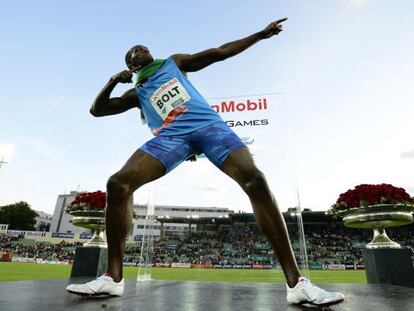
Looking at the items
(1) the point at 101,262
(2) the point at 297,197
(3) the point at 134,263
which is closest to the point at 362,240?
(3) the point at 134,263

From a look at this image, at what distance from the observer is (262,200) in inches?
100.0

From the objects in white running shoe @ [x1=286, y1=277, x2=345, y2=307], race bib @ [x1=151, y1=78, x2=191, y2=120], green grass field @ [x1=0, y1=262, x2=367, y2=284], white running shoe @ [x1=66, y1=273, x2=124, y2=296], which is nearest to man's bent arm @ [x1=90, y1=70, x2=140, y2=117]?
race bib @ [x1=151, y1=78, x2=191, y2=120]

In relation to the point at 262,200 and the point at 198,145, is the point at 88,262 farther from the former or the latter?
the point at 262,200

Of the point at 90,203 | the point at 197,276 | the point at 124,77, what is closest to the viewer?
the point at 124,77

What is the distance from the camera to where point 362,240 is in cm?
3581

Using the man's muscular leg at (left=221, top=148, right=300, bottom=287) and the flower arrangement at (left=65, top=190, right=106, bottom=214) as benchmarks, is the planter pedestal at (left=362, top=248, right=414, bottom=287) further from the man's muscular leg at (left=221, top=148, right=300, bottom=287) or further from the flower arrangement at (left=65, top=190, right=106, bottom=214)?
the flower arrangement at (left=65, top=190, right=106, bottom=214)

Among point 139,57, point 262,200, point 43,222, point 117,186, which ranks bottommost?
point 262,200

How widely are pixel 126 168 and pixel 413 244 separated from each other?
41116 mm

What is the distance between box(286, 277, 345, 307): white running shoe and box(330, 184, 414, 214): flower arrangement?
3192mm

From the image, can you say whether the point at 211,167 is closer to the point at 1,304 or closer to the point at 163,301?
the point at 163,301

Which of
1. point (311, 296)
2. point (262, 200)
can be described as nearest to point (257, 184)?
point (262, 200)

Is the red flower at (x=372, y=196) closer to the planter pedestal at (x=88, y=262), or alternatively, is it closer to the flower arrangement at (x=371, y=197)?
the flower arrangement at (x=371, y=197)

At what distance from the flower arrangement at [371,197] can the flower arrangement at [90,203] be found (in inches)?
167

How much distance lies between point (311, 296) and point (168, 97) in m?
2.02
